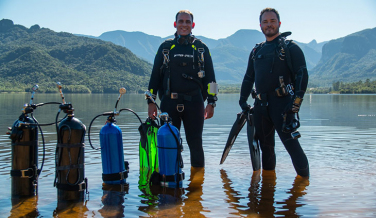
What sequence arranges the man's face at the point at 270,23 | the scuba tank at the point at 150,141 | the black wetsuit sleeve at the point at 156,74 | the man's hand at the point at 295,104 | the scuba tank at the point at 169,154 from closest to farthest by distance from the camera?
the scuba tank at the point at 169,154 → the man's hand at the point at 295,104 → the man's face at the point at 270,23 → the scuba tank at the point at 150,141 → the black wetsuit sleeve at the point at 156,74

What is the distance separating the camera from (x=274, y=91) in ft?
18.4

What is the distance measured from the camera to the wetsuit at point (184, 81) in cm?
582

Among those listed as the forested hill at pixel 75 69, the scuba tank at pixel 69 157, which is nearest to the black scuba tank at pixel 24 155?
the scuba tank at pixel 69 157

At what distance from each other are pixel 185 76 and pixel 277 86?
4.10 ft

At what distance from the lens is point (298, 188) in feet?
16.9

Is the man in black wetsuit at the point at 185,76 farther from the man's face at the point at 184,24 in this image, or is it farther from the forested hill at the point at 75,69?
the forested hill at the point at 75,69

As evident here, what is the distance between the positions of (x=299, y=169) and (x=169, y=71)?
222cm

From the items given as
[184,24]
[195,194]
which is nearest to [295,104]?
[195,194]

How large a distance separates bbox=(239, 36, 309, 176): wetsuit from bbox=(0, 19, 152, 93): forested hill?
126820mm

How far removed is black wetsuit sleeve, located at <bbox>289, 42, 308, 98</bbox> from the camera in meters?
5.33

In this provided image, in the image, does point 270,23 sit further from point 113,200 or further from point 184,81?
point 113,200

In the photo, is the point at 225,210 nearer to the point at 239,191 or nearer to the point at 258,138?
the point at 239,191

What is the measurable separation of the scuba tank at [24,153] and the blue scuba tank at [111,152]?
2.44 feet

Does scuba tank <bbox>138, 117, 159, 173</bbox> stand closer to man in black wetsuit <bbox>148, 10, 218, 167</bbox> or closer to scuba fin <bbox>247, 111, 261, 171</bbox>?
man in black wetsuit <bbox>148, 10, 218, 167</bbox>
